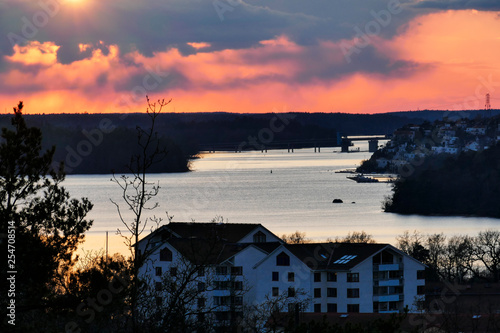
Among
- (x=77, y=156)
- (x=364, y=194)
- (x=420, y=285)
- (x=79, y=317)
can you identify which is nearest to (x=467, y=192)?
(x=364, y=194)

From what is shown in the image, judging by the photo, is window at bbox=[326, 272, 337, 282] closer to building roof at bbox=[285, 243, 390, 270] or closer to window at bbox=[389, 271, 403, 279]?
building roof at bbox=[285, 243, 390, 270]

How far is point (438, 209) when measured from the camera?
4225 centimetres

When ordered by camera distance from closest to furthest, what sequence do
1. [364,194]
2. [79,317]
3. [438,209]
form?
[79,317] → [438,209] → [364,194]

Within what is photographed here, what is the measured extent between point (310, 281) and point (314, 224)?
1628 centimetres

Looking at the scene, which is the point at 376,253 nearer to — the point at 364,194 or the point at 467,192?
the point at 467,192

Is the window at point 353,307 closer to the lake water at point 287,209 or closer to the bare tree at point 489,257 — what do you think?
the bare tree at point 489,257

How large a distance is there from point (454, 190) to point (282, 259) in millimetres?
31006

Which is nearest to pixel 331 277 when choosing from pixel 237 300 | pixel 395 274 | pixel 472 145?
pixel 395 274

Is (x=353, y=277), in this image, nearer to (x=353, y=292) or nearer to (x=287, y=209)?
(x=353, y=292)

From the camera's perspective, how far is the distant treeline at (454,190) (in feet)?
136

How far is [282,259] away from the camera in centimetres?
1566

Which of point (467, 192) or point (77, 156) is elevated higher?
point (77, 156)

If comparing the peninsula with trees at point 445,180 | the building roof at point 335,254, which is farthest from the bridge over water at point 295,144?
the building roof at point 335,254

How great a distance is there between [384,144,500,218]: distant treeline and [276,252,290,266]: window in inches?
988
